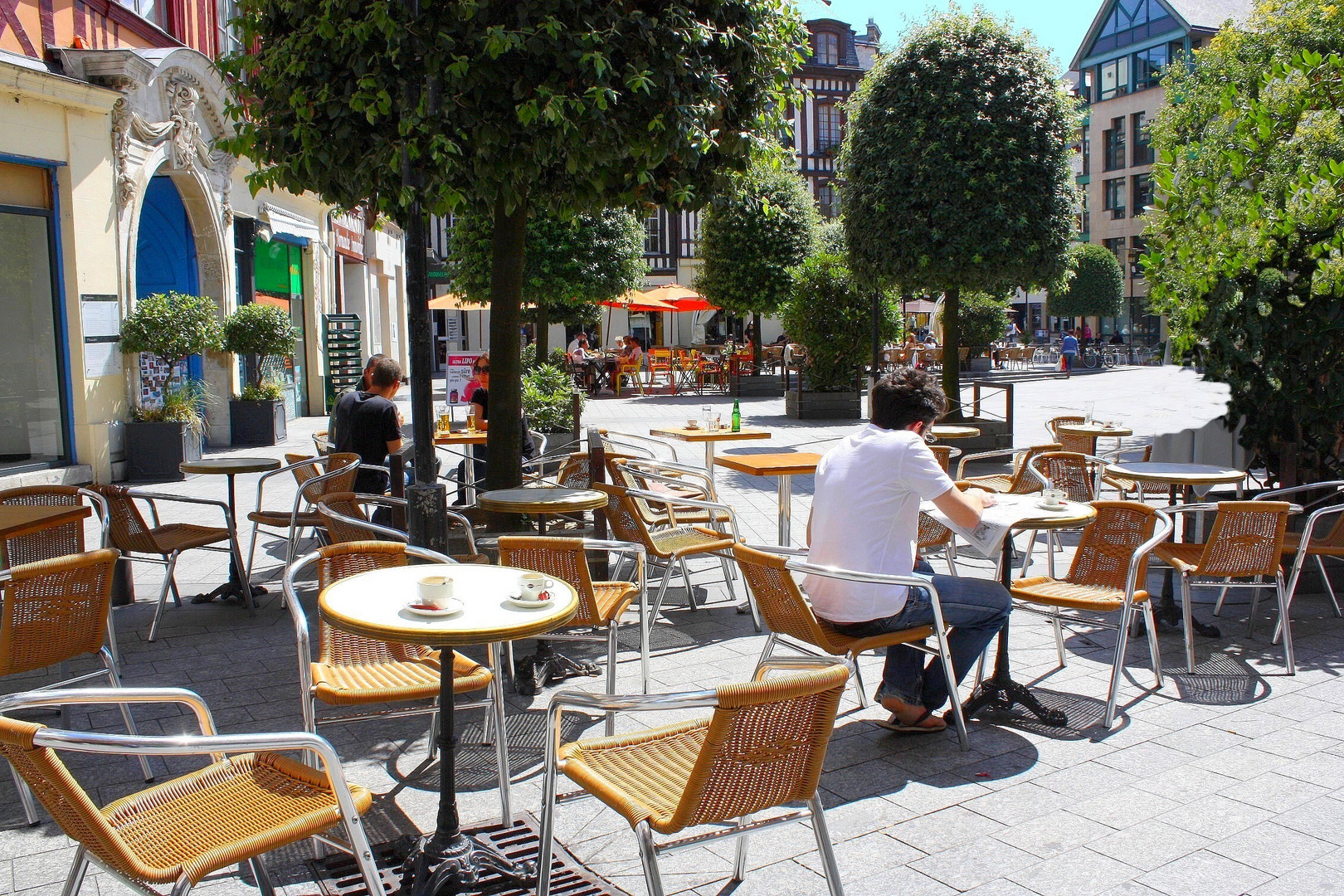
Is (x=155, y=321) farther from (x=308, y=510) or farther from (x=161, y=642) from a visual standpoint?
(x=161, y=642)

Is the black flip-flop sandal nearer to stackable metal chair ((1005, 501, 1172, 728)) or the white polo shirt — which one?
the white polo shirt

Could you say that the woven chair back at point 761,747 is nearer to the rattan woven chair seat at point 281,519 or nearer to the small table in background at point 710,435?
the rattan woven chair seat at point 281,519

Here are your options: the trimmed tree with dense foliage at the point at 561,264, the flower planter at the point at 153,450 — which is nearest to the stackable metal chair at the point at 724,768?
the flower planter at the point at 153,450

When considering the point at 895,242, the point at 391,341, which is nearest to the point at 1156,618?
the point at 895,242

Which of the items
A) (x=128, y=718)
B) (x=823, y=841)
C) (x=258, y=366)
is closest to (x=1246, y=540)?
(x=823, y=841)

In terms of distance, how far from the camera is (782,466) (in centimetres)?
636

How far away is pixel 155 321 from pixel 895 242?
804 centimetres

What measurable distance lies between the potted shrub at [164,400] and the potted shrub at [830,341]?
388 inches

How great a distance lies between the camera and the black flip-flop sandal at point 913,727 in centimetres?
421

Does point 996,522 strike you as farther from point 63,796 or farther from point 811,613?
point 63,796

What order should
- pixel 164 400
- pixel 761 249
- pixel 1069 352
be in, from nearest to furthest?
pixel 164 400
pixel 761 249
pixel 1069 352

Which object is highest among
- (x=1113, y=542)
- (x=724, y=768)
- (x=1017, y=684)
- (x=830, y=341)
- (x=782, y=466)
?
(x=830, y=341)

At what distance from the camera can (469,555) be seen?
558 cm

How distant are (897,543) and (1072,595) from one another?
100 cm
